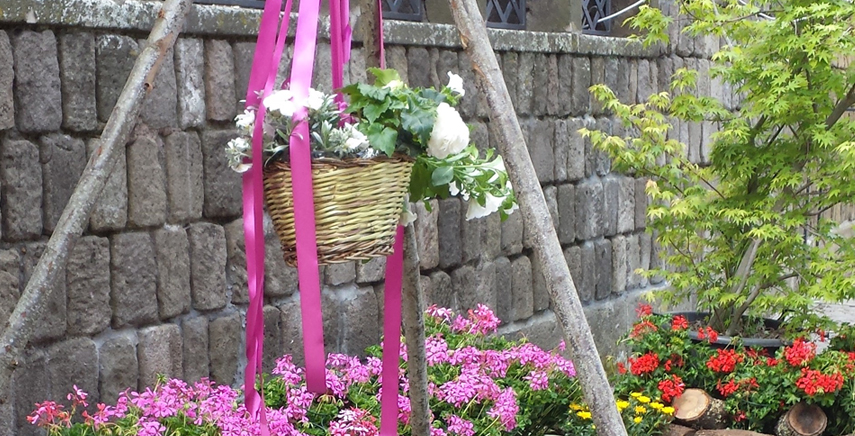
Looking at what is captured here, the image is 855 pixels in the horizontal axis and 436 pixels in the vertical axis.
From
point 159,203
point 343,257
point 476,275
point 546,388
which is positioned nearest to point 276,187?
point 343,257

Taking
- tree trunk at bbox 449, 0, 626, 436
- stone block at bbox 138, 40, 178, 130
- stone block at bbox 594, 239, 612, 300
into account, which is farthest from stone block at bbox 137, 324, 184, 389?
stone block at bbox 594, 239, 612, 300

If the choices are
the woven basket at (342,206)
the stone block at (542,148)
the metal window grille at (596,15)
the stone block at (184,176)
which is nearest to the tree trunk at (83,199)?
Result: the woven basket at (342,206)

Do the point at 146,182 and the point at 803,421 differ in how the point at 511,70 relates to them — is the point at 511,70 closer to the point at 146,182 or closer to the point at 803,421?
the point at 803,421

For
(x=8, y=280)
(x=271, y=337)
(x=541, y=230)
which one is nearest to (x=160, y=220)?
(x=8, y=280)

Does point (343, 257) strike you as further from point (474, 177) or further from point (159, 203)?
point (159, 203)

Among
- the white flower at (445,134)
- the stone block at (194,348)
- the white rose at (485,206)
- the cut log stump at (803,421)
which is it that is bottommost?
the cut log stump at (803,421)

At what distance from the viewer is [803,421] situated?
4.75 m

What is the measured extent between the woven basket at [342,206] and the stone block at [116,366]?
1505mm

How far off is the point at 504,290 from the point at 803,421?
5.51 feet

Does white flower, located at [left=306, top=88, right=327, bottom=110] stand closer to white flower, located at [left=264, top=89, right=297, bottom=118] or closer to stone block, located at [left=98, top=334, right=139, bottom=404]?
white flower, located at [left=264, top=89, right=297, bottom=118]

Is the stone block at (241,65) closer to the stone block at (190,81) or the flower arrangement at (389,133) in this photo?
the stone block at (190,81)

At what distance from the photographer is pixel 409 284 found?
3.15 m

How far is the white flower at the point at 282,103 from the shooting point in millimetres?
2365

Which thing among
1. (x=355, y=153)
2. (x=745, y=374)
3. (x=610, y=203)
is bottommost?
(x=745, y=374)
